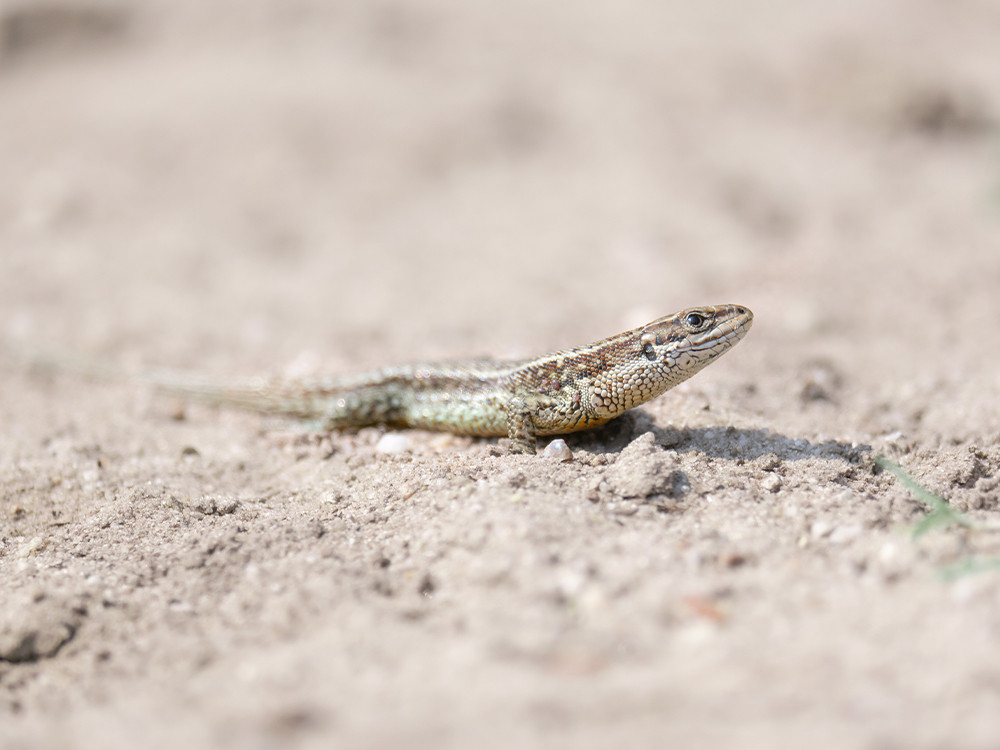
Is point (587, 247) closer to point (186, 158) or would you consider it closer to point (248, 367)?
point (248, 367)

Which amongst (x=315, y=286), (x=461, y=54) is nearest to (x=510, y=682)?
(x=315, y=286)

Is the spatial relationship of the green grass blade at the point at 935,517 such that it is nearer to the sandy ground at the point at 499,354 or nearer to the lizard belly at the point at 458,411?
the sandy ground at the point at 499,354

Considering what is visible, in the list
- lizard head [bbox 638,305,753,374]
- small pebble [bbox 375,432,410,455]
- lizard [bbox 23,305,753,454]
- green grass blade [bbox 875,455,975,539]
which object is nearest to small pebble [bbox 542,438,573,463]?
lizard [bbox 23,305,753,454]

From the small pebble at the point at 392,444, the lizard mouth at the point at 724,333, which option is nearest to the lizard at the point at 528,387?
the lizard mouth at the point at 724,333

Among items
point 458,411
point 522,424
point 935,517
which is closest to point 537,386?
point 522,424

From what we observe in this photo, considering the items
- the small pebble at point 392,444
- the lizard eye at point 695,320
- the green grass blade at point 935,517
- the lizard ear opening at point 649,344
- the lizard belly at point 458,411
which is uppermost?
the lizard eye at point 695,320

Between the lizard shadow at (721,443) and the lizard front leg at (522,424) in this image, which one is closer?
the lizard shadow at (721,443)

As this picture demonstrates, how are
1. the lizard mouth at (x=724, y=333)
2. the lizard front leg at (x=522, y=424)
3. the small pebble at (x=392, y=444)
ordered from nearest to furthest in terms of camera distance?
the lizard mouth at (x=724, y=333) < the lizard front leg at (x=522, y=424) < the small pebble at (x=392, y=444)
